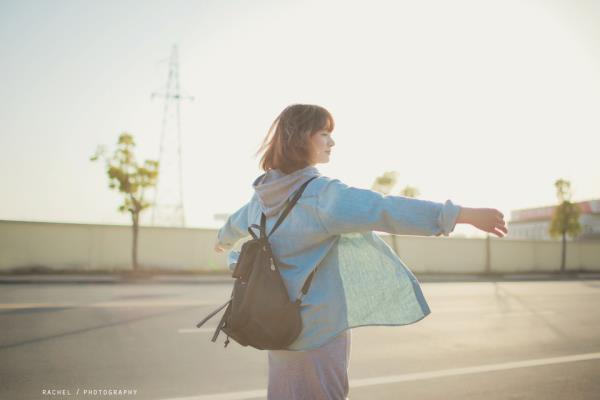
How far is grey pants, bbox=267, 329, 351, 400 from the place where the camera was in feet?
5.36

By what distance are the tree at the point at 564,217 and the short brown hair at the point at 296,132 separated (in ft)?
118

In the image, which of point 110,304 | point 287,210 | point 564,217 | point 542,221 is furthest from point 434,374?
point 542,221

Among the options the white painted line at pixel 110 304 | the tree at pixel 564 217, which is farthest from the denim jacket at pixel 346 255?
the tree at pixel 564 217

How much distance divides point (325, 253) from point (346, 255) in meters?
0.11

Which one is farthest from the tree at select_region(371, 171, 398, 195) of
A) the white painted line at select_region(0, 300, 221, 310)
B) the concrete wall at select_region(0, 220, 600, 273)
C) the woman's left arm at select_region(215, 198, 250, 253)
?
the woman's left arm at select_region(215, 198, 250, 253)

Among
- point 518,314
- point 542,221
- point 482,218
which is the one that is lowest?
point 518,314

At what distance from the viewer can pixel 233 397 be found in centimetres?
383

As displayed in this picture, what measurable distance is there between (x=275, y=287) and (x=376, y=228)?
0.43 metres

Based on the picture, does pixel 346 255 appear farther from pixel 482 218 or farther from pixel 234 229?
pixel 234 229

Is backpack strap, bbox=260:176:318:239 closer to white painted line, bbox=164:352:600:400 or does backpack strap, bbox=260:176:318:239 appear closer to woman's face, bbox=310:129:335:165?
woman's face, bbox=310:129:335:165

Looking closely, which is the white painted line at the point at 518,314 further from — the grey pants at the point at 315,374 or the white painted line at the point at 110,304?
the grey pants at the point at 315,374

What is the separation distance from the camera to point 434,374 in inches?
181

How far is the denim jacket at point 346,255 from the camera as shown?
149cm

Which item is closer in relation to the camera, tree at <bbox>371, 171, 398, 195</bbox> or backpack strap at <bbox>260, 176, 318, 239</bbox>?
backpack strap at <bbox>260, 176, 318, 239</bbox>
